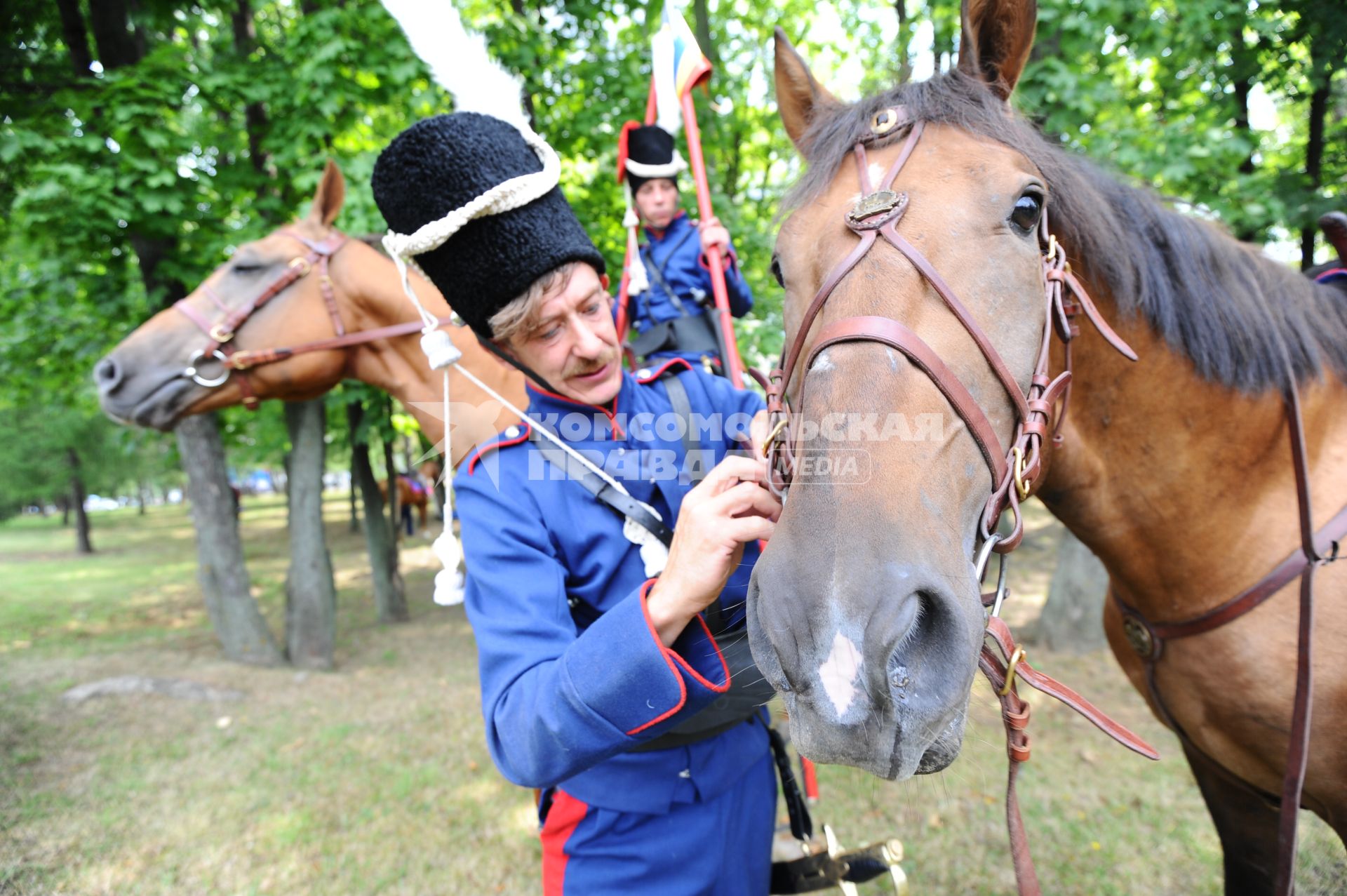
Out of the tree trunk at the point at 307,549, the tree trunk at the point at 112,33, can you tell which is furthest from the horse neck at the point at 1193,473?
the tree trunk at the point at 112,33

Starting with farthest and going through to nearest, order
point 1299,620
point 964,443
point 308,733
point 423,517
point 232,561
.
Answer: point 423,517
point 232,561
point 308,733
point 1299,620
point 964,443

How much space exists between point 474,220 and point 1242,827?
322 cm

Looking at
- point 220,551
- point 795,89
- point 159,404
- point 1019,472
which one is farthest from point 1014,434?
point 220,551

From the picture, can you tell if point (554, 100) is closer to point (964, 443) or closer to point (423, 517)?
point (964, 443)

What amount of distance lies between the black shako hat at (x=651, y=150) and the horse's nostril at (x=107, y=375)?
134 inches

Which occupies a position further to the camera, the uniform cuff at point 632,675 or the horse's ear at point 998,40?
the horse's ear at point 998,40

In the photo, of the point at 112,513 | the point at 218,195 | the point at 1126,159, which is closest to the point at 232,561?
the point at 218,195

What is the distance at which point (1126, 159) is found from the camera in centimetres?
489

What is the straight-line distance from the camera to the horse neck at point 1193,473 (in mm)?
1738

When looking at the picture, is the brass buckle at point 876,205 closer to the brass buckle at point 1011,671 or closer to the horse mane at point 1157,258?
the horse mane at point 1157,258

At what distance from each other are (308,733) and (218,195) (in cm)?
567

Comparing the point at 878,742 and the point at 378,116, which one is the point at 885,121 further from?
the point at 378,116

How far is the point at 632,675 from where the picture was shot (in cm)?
118

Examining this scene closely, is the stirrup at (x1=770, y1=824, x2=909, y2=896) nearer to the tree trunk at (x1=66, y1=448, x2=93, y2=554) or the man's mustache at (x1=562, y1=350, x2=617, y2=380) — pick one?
the man's mustache at (x1=562, y1=350, x2=617, y2=380)
